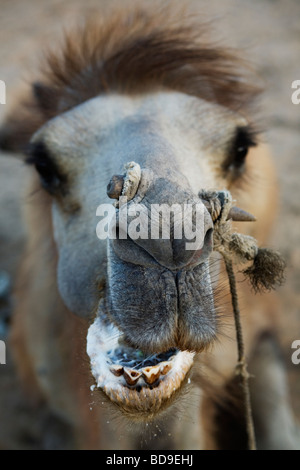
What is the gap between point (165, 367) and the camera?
1.75m

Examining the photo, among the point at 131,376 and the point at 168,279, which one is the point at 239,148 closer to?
the point at 168,279

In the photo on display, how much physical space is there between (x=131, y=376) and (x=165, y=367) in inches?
4.9

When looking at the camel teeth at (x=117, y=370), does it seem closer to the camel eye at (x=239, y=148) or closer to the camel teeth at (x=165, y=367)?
the camel teeth at (x=165, y=367)

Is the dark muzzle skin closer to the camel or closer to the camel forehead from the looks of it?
the camel

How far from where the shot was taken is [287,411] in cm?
352

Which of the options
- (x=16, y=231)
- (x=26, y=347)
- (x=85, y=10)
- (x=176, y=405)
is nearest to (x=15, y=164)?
(x=16, y=231)

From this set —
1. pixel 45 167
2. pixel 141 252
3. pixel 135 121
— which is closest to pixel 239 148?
pixel 135 121

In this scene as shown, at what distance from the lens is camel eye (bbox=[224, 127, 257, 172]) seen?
2438 mm

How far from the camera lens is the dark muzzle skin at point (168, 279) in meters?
1.55

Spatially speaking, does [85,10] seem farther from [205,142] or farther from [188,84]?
[205,142]

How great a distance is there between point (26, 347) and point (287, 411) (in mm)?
1816

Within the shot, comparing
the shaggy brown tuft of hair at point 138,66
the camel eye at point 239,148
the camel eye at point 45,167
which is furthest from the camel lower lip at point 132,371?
the shaggy brown tuft of hair at point 138,66

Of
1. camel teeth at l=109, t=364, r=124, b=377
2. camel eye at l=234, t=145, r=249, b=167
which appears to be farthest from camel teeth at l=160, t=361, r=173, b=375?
camel eye at l=234, t=145, r=249, b=167

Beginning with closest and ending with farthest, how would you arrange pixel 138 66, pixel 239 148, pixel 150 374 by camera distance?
pixel 150 374, pixel 239 148, pixel 138 66
